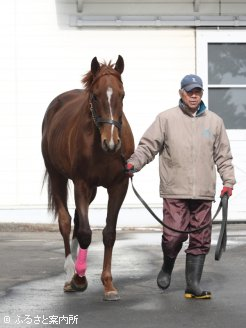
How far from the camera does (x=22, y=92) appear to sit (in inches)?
602

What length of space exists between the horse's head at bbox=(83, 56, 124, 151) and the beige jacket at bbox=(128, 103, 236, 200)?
18.1 inches

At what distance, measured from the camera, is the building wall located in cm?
1528

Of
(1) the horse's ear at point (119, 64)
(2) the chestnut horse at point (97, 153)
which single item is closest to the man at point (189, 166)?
(2) the chestnut horse at point (97, 153)

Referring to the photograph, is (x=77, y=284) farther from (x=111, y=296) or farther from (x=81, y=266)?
(x=111, y=296)

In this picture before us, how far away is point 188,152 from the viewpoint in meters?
7.86

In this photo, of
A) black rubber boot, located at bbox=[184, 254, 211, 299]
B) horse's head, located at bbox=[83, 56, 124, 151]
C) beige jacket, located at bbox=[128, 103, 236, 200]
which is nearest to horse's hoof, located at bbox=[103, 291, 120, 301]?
black rubber boot, located at bbox=[184, 254, 211, 299]

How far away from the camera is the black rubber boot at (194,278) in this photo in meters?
7.85

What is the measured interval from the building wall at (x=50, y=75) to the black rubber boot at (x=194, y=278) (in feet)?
23.9

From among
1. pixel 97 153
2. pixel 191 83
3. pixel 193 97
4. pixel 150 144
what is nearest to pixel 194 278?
pixel 150 144

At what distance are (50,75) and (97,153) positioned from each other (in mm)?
7494

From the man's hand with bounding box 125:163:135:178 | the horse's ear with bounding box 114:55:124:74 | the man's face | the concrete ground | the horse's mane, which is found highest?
the horse's ear with bounding box 114:55:124:74

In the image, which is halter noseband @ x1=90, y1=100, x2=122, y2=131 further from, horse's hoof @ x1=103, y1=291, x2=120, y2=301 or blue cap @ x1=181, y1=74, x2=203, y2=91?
horse's hoof @ x1=103, y1=291, x2=120, y2=301

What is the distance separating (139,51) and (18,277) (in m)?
7.07

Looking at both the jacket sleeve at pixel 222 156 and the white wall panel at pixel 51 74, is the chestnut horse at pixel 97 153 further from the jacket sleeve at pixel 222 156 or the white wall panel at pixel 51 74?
the white wall panel at pixel 51 74
